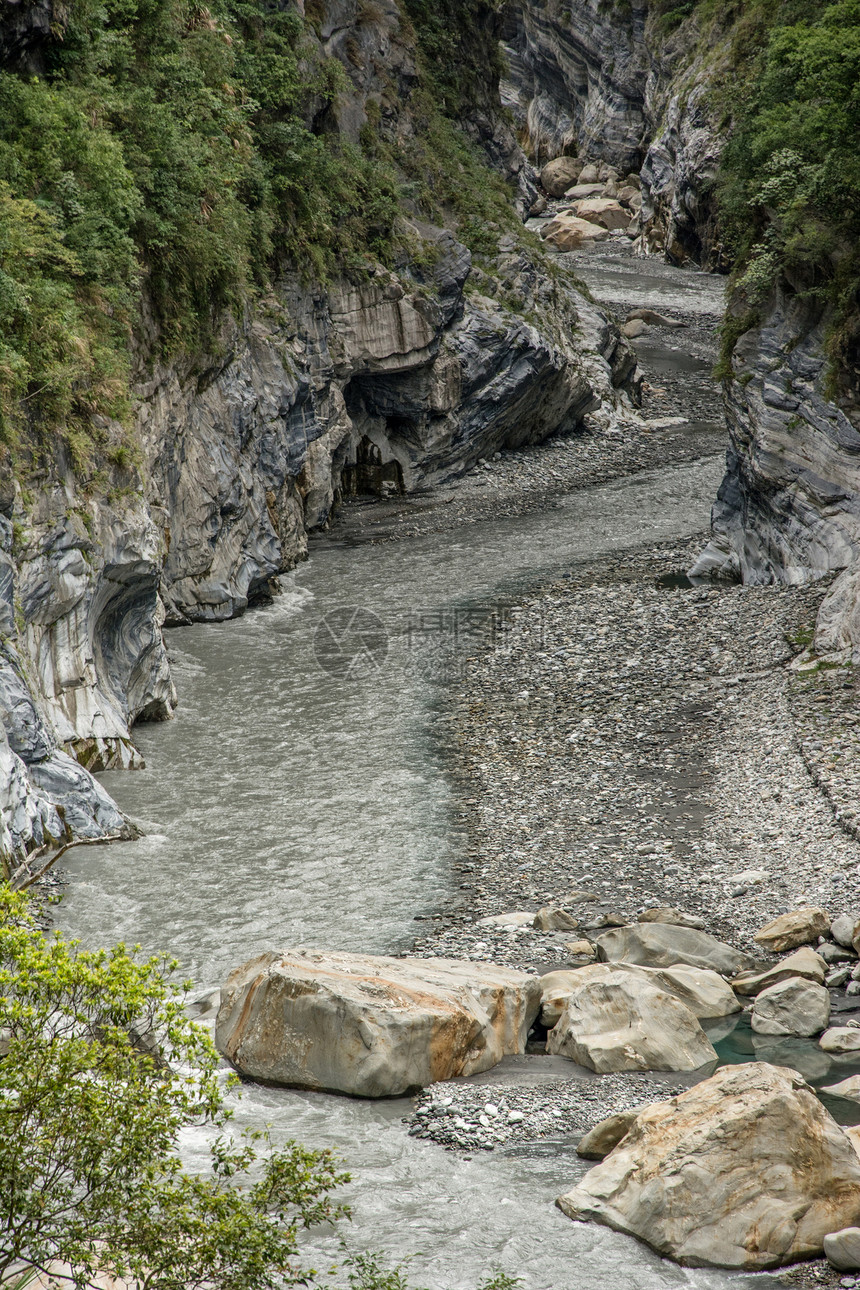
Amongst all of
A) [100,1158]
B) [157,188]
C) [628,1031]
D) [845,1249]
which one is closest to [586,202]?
[157,188]

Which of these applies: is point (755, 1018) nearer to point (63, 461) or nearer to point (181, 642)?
point (63, 461)

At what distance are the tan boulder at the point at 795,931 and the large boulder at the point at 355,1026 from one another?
4.27m

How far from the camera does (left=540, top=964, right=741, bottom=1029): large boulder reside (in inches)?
509

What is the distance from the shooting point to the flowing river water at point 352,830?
9.20 m

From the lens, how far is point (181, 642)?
28703 millimetres

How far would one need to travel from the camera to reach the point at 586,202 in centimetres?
9081

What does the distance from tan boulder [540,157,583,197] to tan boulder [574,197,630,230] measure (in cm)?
1010

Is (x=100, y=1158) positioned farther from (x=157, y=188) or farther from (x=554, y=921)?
(x=157, y=188)

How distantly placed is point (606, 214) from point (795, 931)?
85.2 m

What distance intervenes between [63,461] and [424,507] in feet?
76.8

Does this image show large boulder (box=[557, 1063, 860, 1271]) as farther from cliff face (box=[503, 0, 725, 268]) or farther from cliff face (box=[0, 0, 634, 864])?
cliff face (box=[503, 0, 725, 268])

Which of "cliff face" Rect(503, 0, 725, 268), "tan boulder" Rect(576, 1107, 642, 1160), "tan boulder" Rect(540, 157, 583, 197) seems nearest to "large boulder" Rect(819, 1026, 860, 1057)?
"tan boulder" Rect(576, 1107, 642, 1160)

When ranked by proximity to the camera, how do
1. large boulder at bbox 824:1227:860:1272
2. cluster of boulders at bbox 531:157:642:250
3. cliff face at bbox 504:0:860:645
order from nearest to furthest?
large boulder at bbox 824:1227:860:1272
cliff face at bbox 504:0:860:645
cluster of boulders at bbox 531:157:642:250

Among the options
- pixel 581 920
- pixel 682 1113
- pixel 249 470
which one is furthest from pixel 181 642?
pixel 682 1113
